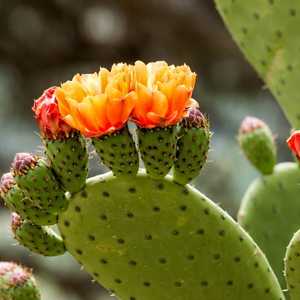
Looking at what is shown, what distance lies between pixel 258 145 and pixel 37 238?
0.60 meters

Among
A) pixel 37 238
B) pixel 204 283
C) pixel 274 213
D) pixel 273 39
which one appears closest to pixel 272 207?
pixel 274 213

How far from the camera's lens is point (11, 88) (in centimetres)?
589

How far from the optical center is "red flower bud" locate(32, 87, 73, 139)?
134 cm

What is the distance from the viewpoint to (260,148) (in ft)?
6.30

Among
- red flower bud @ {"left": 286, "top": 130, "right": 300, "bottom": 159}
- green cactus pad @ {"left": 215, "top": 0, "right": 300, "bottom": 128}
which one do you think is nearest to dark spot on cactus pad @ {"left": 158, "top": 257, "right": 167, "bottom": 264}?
red flower bud @ {"left": 286, "top": 130, "right": 300, "bottom": 159}

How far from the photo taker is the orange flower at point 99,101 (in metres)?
1.29

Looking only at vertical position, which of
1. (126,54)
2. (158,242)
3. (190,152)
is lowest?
(126,54)

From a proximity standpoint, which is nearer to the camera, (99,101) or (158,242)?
(99,101)

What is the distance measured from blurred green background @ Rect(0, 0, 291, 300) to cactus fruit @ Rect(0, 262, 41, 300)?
3.68 metres

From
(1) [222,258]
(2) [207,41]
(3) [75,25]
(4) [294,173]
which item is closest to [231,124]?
(2) [207,41]

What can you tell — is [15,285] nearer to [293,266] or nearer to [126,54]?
[293,266]

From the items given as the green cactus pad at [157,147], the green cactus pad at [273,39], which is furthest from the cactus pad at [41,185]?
the green cactus pad at [273,39]

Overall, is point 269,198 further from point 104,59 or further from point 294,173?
point 104,59

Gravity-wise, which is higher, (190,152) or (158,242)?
(190,152)
